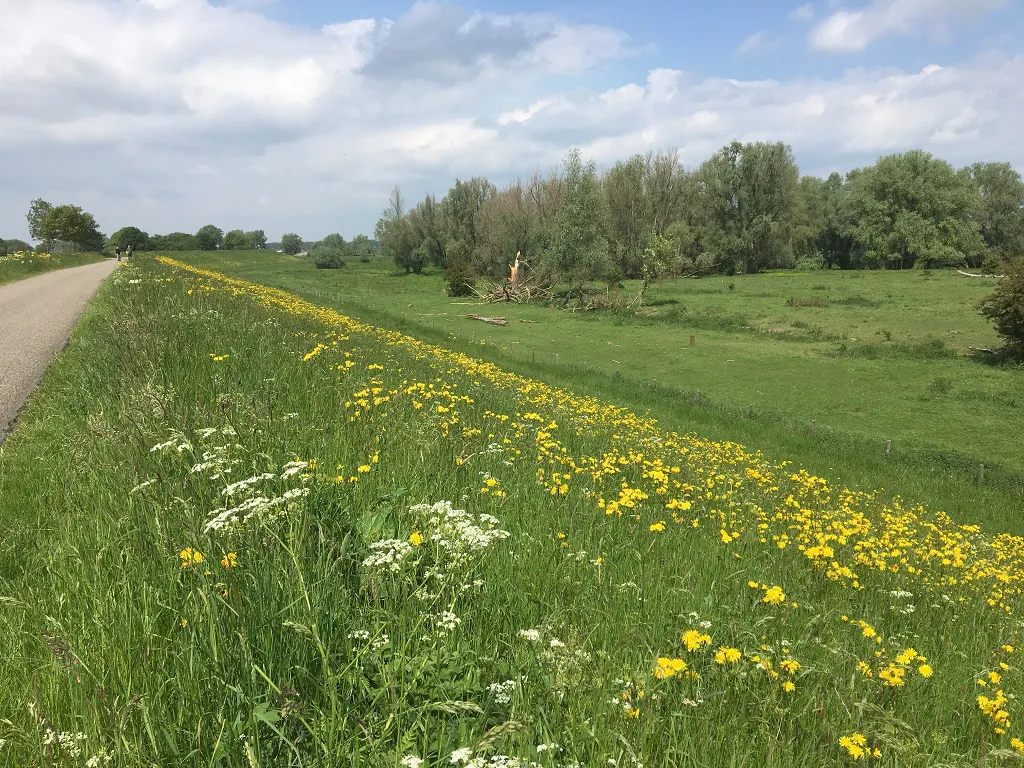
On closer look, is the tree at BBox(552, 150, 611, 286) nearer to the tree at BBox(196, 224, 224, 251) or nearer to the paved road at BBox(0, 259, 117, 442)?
the paved road at BBox(0, 259, 117, 442)

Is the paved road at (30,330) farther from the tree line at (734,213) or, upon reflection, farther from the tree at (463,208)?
the tree at (463,208)

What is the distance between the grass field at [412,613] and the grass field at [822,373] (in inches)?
490

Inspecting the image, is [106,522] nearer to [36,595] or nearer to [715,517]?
[36,595]

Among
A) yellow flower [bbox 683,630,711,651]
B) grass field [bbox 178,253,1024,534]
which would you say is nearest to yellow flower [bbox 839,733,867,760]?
yellow flower [bbox 683,630,711,651]

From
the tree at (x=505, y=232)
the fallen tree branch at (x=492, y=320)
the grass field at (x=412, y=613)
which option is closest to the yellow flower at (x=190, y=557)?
the grass field at (x=412, y=613)

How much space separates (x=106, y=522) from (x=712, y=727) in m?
3.71

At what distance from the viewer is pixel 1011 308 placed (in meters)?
27.2

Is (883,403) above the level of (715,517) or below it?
below

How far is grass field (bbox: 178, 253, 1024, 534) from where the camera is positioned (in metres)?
17.6

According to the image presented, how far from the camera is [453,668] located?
241cm

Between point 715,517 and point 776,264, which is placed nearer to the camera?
point 715,517

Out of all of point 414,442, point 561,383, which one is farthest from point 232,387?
→ point 561,383

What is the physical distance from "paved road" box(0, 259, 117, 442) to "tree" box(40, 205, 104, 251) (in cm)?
5456

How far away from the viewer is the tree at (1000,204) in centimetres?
8881
